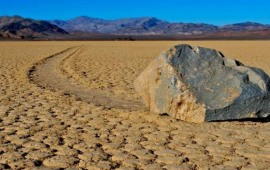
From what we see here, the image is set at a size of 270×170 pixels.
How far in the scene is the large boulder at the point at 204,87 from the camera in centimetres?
458

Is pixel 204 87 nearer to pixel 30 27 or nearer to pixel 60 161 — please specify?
pixel 60 161

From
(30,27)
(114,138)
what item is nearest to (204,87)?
(114,138)

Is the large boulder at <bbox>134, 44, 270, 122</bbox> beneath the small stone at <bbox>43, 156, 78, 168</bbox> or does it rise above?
above

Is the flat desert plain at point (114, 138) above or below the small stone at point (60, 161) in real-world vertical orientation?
above

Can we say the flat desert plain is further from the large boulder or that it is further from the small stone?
the large boulder

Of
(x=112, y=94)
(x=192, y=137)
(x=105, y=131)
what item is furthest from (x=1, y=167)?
(x=112, y=94)

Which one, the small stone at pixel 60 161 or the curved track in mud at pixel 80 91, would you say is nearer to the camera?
the small stone at pixel 60 161

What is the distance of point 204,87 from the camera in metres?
4.73

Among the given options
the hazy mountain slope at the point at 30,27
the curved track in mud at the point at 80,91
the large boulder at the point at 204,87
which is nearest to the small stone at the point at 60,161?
the large boulder at the point at 204,87

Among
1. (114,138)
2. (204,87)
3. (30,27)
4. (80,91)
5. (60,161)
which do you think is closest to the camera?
(60,161)

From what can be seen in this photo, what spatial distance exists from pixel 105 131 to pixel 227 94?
147 centimetres

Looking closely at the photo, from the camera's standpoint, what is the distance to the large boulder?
4.58 m

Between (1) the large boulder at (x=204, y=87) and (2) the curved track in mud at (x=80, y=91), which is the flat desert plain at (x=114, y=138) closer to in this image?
(2) the curved track in mud at (x=80, y=91)

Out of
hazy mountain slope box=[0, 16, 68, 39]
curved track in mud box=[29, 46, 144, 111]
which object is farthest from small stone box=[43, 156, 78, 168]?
hazy mountain slope box=[0, 16, 68, 39]
